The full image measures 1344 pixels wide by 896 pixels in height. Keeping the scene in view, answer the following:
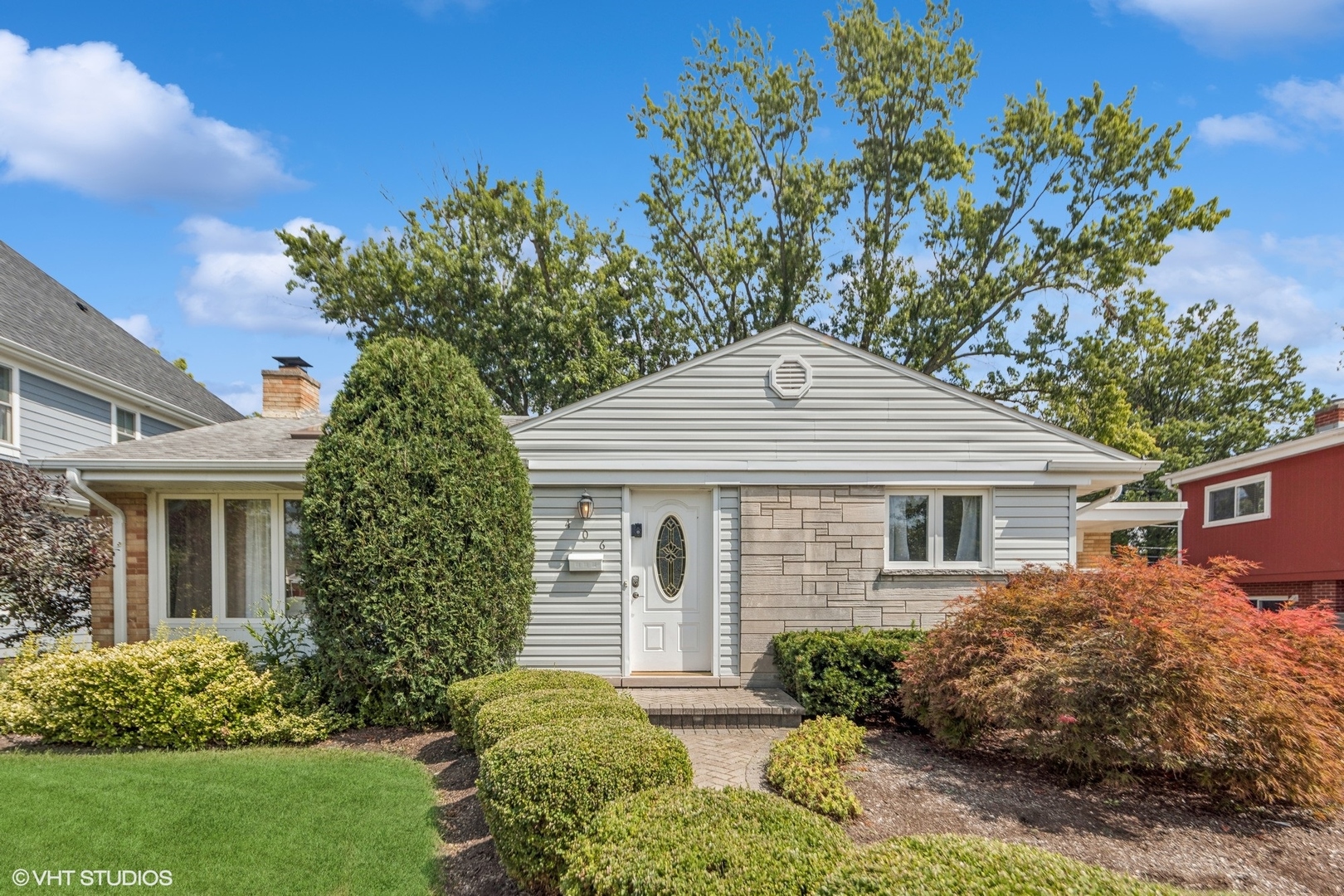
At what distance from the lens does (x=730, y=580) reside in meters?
8.43

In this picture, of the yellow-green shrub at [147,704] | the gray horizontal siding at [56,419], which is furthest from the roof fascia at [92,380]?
the yellow-green shrub at [147,704]

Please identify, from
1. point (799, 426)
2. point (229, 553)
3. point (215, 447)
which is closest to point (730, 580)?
point (799, 426)

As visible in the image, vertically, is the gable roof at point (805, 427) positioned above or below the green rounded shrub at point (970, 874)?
above

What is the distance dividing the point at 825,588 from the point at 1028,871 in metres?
5.83

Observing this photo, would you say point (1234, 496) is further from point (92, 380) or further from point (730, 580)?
point (92, 380)

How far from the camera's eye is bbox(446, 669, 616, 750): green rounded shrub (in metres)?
5.83

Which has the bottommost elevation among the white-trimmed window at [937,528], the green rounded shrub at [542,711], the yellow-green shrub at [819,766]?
the yellow-green shrub at [819,766]

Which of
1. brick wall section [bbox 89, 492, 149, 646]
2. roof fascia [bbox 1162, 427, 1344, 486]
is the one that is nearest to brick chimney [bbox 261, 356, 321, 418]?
brick wall section [bbox 89, 492, 149, 646]

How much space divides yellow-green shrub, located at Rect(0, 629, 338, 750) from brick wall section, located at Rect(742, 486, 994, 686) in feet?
14.9

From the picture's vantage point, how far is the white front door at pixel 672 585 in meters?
8.54

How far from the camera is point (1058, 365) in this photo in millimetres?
18656

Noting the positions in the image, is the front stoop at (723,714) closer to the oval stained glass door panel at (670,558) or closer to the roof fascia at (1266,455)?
the oval stained glass door panel at (670,558)

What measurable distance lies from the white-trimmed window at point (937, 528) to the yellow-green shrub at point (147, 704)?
6305 millimetres

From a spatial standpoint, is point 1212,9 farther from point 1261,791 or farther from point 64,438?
point 64,438
